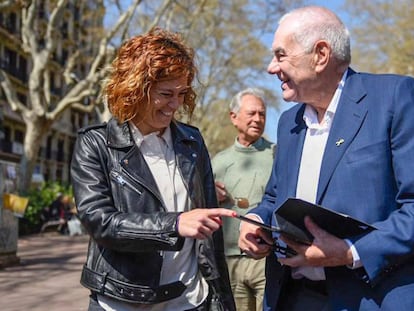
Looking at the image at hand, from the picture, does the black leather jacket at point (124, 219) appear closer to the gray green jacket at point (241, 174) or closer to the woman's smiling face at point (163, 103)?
the woman's smiling face at point (163, 103)

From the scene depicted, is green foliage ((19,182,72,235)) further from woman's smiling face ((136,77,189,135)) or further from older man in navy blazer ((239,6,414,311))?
older man in navy blazer ((239,6,414,311))

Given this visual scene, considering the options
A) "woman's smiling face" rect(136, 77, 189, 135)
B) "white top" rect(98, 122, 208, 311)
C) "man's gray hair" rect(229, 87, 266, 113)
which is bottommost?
"white top" rect(98, 122, 208, 311)

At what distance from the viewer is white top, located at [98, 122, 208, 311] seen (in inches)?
101

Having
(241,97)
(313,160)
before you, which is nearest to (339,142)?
(313,160)

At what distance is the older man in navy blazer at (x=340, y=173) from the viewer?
84.2 inches

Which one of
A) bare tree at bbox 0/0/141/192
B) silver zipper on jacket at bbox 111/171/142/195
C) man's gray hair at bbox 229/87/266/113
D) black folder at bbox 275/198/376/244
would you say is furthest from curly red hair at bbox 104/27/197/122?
bare tree at bbox 0/0/141/192

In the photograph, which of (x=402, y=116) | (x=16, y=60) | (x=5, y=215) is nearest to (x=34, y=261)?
(x=5, y=215)

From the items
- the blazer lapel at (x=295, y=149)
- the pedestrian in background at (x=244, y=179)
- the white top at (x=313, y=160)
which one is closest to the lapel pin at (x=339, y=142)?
the white top at (x=313, y=160)

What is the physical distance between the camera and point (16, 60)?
47875 mm

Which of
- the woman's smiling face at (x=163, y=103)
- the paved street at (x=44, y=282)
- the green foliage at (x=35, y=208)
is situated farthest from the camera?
the green foliage at (x=35, y=208)

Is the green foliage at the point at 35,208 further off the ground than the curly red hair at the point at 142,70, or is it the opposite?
the curly red hair at the point at 142,70

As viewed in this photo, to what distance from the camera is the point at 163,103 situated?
266 cm

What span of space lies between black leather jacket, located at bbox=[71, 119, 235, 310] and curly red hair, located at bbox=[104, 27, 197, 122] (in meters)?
0.09

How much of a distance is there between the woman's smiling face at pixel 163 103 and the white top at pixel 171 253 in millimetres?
48
